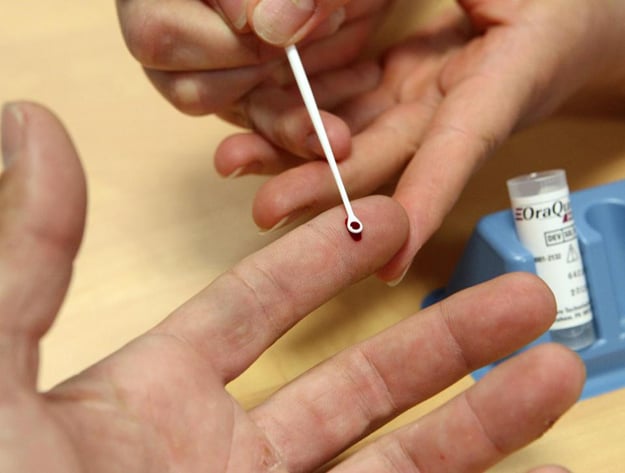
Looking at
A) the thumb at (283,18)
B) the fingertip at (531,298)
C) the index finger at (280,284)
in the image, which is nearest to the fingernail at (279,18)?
the thumb at (283,18)

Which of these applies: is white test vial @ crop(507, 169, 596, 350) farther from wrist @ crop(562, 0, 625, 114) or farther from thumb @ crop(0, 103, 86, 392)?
thumb @ crop(0, 103, 86, 392)

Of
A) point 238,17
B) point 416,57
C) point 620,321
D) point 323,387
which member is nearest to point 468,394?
point 323,387

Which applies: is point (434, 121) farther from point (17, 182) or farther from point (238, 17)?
point (17, 182)

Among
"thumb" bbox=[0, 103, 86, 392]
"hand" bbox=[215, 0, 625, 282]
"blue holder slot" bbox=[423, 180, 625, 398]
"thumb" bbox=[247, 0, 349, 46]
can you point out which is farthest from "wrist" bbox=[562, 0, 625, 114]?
"thumb" bbox=[0, 103, 86, 392]

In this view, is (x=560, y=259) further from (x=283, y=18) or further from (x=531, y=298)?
(x=283, y=18)

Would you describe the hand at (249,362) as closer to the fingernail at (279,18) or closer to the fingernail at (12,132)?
the fingernail at (12,132)

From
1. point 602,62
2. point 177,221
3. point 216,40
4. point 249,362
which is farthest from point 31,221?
point 602,62
